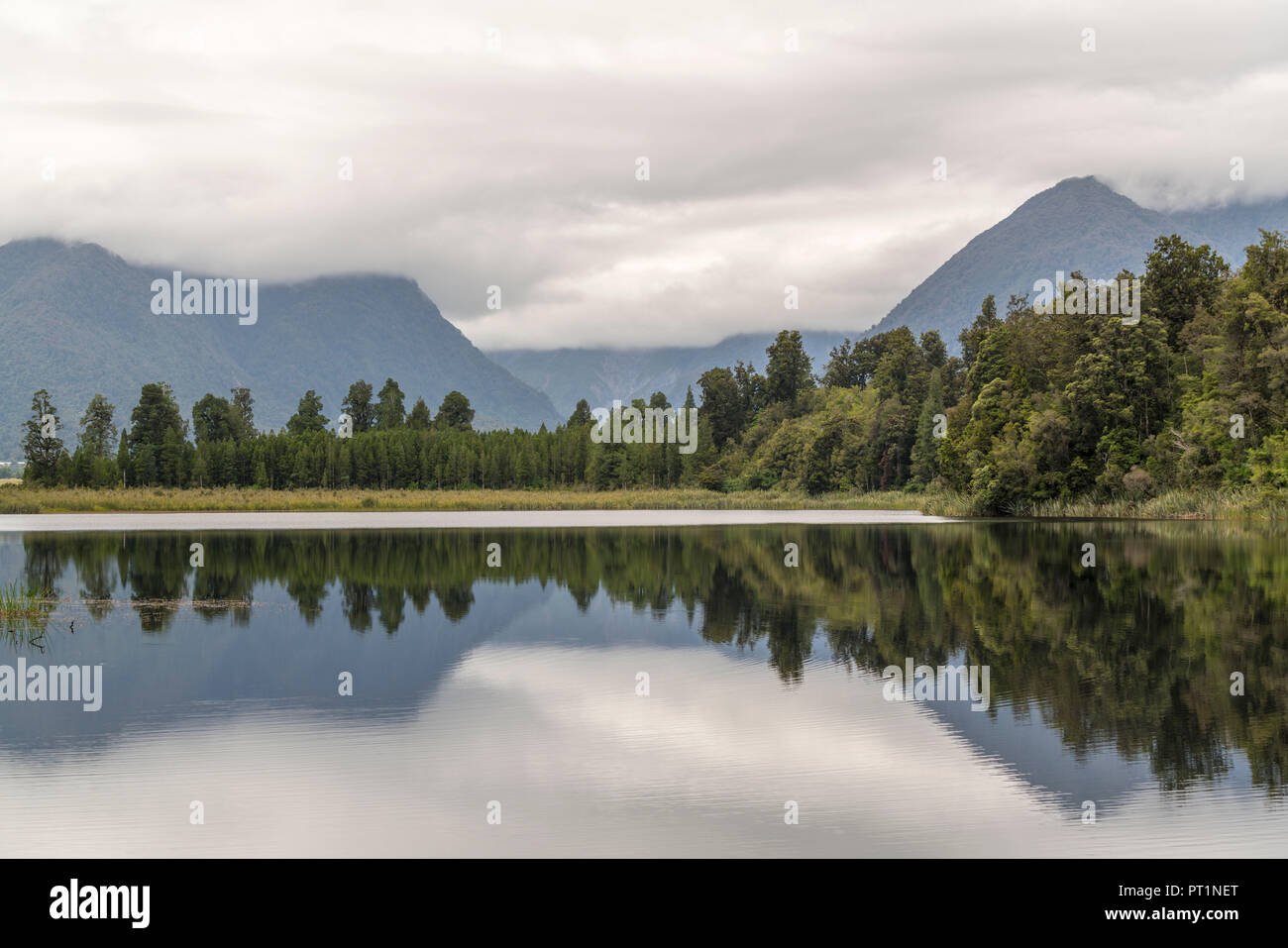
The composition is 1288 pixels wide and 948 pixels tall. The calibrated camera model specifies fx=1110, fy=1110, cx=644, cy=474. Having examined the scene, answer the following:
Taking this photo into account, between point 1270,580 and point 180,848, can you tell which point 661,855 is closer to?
point 180,848

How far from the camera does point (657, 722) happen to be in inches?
664

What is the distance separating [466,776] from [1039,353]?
9077 centimetres

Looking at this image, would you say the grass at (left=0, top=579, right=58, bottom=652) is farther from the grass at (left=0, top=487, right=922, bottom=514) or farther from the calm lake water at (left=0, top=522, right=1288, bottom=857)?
the grass at (left=0, top=487, right=922, bottom=514)

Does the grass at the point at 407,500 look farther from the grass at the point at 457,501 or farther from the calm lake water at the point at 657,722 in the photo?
the calm lake water at the point at 657,722

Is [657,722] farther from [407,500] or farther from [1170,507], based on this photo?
[407,500]

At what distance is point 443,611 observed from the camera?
3039cm

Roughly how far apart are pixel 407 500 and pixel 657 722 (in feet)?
374

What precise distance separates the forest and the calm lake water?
144 ft

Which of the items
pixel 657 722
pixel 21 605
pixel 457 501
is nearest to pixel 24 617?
pixel 21 605

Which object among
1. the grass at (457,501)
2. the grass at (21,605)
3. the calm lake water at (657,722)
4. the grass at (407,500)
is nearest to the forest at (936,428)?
the grass at (457,501)

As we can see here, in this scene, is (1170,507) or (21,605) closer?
(21,605)

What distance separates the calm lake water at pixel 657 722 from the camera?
11.8 m

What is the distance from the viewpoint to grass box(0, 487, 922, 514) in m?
115

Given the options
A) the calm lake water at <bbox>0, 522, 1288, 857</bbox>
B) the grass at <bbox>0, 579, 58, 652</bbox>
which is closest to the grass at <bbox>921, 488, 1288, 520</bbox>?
the calm lake water at <bbox>0, 522, 1288, 857</bbox>
